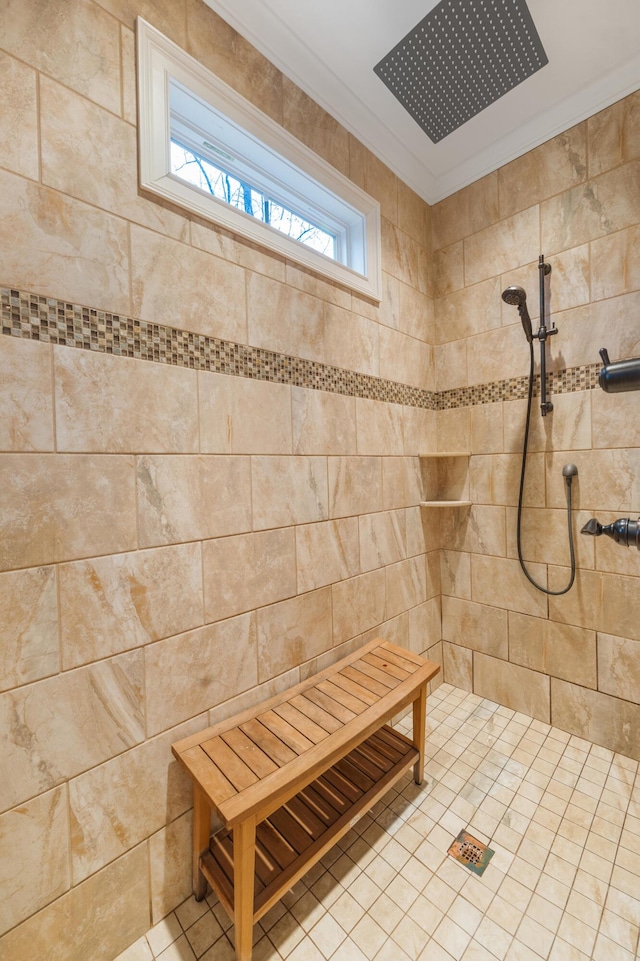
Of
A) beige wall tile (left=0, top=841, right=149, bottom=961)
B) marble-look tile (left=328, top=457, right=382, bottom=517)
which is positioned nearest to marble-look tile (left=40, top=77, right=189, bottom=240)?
marble-look tile (left=328, top=457, right=382, bottom=517)

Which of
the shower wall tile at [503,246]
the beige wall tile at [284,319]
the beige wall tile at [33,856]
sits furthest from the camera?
the shower wall tile at [503,246]

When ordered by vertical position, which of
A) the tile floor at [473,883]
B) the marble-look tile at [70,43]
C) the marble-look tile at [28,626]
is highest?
the marble-look tile at [70,43]

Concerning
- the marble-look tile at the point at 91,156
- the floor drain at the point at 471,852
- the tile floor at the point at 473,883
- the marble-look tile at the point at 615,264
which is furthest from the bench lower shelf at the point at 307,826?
the marble-look tile at the point at 615,264

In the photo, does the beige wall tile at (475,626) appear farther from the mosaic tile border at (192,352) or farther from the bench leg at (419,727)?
the mosaic tile border at (192,352)

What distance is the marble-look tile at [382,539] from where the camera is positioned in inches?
69.9

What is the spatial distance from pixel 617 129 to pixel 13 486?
2.53 m

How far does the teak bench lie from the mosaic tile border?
1.12 meters

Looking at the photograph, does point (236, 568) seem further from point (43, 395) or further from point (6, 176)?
point (6, 176)

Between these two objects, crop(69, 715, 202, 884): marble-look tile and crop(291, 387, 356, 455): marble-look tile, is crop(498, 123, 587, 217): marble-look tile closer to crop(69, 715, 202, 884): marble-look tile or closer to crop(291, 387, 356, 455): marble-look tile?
crop(291, 387, 356, 455): marble-look tile

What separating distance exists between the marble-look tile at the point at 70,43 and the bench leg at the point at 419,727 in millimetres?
2079

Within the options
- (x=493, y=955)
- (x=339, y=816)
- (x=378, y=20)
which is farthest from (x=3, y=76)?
(x=493, y=955)

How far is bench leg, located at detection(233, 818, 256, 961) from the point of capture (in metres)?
0.92

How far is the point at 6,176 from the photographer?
33.9 inches

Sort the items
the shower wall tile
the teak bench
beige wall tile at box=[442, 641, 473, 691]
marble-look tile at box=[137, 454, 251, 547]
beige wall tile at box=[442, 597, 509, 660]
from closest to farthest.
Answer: the teak bench → marble-look tile at box=[137, 454, 251, 547] → the shower wall tile → beige wall tile at box=[442, 597, 509, 660] → beige wall tile at box=[442, 641, 473, 691]
